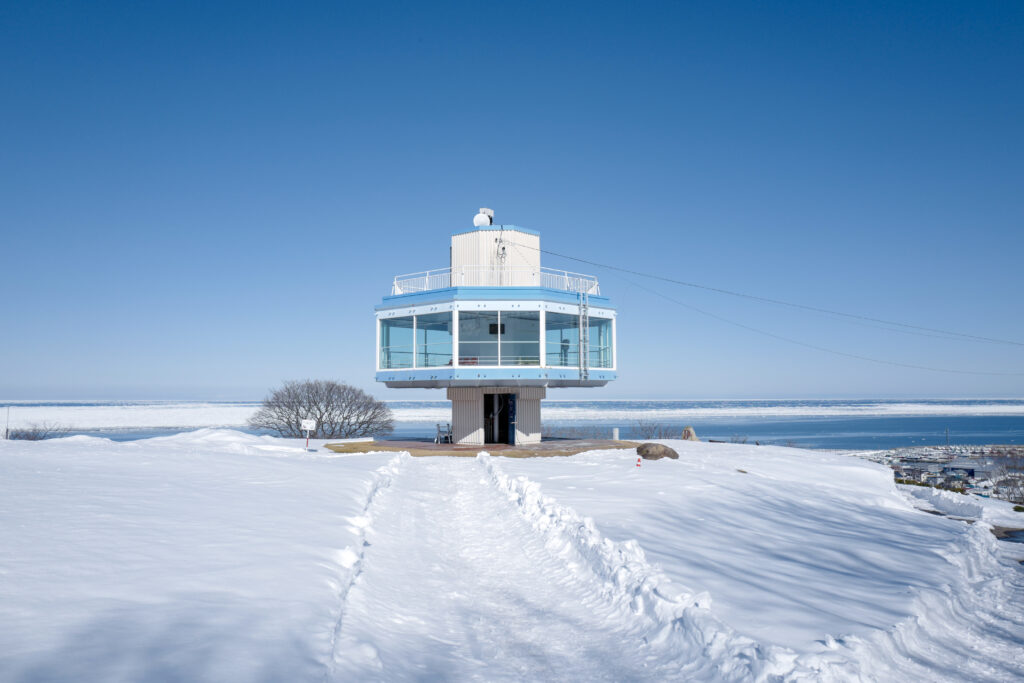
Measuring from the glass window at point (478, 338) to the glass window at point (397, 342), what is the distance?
6.93ft

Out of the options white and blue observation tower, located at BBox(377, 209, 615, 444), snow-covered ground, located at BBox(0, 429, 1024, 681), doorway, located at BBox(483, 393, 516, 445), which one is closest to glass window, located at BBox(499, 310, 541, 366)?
white and blue observation tower, located at BBox(377, 209, 615, 444)

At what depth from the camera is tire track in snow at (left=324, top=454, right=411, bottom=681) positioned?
5293 millimetres

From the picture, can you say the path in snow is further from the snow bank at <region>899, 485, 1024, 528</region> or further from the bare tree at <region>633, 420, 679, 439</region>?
the bare tree at <region>633, 420, 679, 439</region>

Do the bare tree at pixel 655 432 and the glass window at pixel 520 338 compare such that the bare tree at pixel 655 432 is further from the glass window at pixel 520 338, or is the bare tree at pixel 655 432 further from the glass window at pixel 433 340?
the glass window at pixel 433 340

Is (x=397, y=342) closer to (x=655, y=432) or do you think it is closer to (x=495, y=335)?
(x=495, y=335)

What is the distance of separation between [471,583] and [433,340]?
16.3 metres

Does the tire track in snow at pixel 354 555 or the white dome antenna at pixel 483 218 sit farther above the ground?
the white dome antenna at pixel 483 218

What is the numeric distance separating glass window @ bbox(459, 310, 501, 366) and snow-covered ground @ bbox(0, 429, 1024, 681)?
9129 millimetres

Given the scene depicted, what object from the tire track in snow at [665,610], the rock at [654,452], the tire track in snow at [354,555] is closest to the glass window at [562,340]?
the rock at [654,452]

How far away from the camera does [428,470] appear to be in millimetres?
18062

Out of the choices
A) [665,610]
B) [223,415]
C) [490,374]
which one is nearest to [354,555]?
[665,610]

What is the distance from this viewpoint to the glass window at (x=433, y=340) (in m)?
23.2

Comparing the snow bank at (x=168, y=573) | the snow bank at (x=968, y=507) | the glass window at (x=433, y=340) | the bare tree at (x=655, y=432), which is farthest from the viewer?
the bare tree at (x=655, y=432)

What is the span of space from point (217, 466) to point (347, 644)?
11.1 meters
